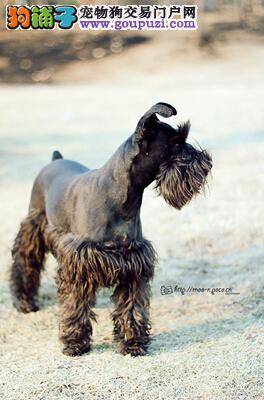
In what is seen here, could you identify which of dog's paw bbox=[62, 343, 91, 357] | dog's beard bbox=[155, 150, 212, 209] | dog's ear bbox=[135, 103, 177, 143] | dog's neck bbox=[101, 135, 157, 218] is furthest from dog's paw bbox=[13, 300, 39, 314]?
dog's ear bbox=[135, 103, 177, 143]

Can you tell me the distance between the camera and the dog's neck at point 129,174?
4.40m

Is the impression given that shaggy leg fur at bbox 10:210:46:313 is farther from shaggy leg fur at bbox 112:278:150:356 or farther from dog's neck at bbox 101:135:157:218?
dog's neck at bbox 101:135:157:218

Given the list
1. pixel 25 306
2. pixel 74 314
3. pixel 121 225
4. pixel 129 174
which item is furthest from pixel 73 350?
pixel 129 174

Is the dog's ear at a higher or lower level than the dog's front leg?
higher

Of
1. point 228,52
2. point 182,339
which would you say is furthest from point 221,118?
point 182,339

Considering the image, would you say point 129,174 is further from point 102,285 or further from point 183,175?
point 102,285

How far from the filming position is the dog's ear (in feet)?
13.8

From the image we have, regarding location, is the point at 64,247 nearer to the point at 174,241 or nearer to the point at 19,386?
the point at 19,386

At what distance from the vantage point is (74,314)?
186 inches

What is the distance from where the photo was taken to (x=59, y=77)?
25.3 meters

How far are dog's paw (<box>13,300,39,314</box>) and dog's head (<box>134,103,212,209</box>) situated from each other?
179 centimetres

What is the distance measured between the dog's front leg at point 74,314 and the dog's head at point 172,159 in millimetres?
823

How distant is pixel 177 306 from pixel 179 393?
5.14ft

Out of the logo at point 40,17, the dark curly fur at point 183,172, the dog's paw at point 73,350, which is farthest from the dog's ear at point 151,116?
the logo at point 40,17
